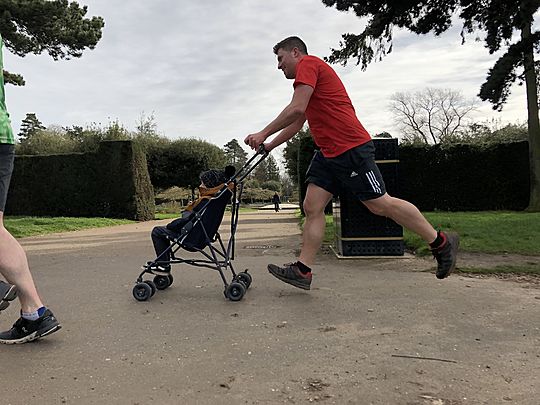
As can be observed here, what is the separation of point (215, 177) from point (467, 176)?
17291mm

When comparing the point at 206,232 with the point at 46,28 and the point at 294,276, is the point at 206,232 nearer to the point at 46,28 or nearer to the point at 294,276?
the point at 294,276

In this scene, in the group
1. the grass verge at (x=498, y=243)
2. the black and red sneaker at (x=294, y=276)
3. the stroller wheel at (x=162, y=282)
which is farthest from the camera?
the grass verge at (x=498, y=243)

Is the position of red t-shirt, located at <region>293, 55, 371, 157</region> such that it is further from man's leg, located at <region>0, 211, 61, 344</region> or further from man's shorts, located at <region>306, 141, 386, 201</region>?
man's leg, located at <region>0, 211, 61, 344</region>

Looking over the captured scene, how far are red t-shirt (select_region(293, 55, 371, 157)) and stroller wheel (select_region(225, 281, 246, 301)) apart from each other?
1.27 m

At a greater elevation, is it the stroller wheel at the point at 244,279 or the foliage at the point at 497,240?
the stroller wheel at the point at 244,279

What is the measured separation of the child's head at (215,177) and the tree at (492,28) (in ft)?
41.8

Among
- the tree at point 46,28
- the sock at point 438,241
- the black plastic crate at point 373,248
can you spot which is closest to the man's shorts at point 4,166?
the sock at point 438,241

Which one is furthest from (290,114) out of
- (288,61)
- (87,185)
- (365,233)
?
(87,185)

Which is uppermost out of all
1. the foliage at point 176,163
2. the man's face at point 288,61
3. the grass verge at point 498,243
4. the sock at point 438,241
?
the foliage at point 176,163

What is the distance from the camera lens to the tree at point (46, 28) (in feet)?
45.1

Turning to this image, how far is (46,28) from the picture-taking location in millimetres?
14711

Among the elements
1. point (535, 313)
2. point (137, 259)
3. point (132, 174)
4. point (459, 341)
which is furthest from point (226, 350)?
point (132, 174)

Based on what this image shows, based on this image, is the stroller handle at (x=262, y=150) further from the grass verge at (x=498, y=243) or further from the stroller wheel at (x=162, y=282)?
the grass verge at (x=498, y=243)

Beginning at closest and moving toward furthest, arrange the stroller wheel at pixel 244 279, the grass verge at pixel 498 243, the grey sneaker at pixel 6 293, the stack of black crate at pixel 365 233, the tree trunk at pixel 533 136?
the grey sneaker at pixel 6 293 → the stroller wheel at pixel 244 279 → the grass verge at pixel 498 243 → the stack of black crate at pixel 365 233 → the tree trunk at pixel 533 136
